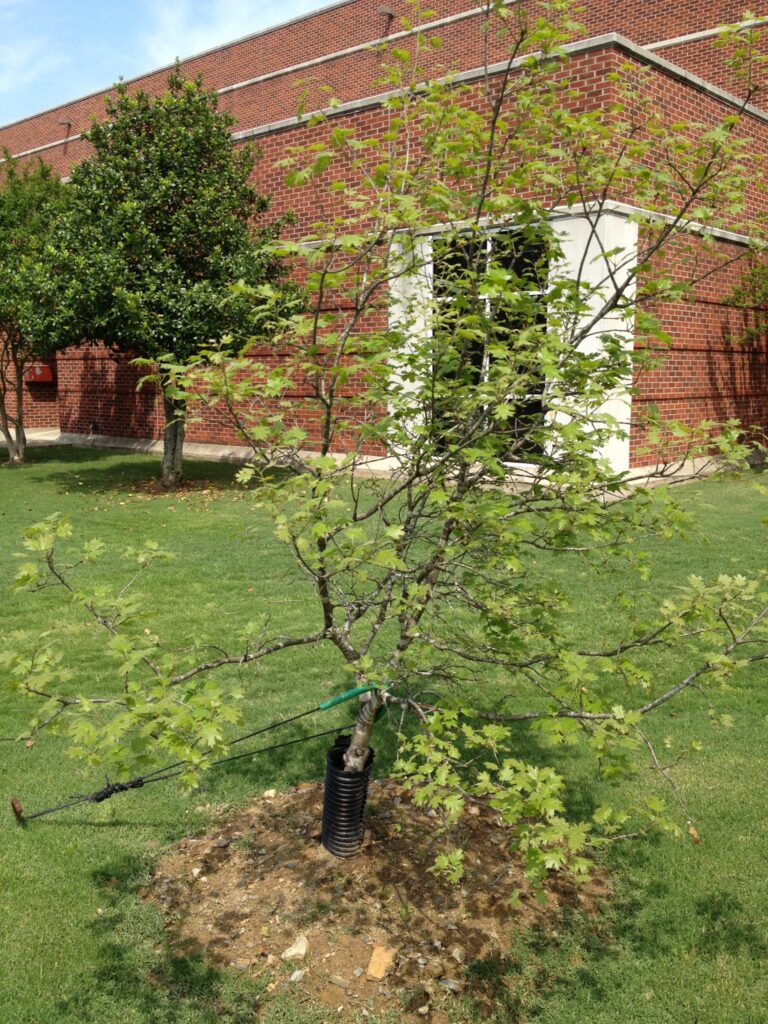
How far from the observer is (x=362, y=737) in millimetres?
3600

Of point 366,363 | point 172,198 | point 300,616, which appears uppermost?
point 172,198

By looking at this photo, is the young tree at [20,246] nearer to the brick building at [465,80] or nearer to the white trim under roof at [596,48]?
the brick building at [465,80]

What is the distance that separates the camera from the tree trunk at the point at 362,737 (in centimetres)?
359

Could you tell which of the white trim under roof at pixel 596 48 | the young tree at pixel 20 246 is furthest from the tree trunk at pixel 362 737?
the young tree at pixel 20 246

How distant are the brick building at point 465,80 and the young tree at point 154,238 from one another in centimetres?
157

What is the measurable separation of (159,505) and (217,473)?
304 centimetres

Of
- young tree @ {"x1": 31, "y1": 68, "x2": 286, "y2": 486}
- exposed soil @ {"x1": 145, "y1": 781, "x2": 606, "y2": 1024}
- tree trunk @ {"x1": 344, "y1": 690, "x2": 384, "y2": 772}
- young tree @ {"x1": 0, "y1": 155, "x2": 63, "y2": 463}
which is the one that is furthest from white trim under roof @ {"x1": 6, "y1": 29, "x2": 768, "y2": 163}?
exposed soil @ {"x1": 145, "y1": 781, "x2": 606, "y2": 1024}

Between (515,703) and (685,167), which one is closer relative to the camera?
(685,167)

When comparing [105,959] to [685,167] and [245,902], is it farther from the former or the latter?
[685,167]

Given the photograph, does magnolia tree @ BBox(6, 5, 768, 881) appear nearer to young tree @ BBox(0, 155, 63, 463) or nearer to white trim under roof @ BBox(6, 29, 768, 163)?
white trim under roof @ BBox(6, 29, 768, 163)

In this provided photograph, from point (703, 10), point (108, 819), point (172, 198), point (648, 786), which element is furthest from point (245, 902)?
point (703, 10)

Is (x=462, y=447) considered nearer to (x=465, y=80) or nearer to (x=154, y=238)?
(x=465, y=80)

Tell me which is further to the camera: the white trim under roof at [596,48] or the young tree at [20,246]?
the young tree at [20,246]

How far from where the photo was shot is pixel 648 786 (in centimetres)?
447
